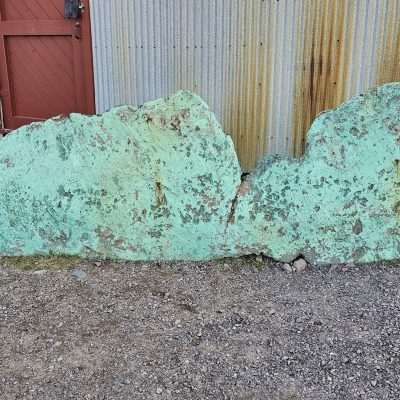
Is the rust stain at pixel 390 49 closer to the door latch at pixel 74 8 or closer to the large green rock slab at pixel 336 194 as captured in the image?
the large green rock slab at pixel 336 194

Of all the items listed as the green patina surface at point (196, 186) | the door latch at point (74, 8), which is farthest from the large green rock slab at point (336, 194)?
the door latch at point (74, 8)

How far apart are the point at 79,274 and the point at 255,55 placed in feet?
6.10

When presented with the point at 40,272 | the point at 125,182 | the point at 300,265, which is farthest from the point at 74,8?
the point at 300,265

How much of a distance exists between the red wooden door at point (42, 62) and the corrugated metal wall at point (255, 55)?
415 mm

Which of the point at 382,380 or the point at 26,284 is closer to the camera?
the point at 382,380

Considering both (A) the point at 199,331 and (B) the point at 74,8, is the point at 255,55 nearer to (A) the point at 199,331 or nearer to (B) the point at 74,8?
(B) the point at 74,8

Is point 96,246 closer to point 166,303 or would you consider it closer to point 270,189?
point 166,303

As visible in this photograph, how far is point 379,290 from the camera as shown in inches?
94.3

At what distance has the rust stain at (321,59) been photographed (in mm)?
2922

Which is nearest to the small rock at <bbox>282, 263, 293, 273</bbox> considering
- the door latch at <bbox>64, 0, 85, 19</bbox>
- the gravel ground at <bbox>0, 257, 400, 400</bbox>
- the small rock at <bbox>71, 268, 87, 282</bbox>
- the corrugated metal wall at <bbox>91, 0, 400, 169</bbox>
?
the gravel ground at <bbox>0, 257, 400, 400</bbox>

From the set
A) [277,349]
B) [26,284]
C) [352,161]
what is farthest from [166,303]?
[352,161]

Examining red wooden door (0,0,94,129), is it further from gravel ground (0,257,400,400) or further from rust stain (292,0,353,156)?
gravel ground (0,257,400,400)

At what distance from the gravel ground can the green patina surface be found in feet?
0.49

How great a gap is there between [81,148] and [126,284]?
0.83 m
